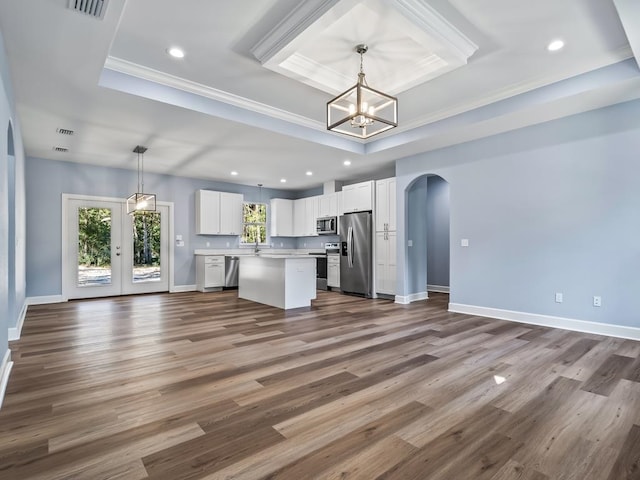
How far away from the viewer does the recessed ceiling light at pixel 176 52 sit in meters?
3.22

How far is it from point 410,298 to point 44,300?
6897 mm

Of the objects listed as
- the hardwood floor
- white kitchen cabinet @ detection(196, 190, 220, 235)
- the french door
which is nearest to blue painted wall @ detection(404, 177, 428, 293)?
the hardwood floor

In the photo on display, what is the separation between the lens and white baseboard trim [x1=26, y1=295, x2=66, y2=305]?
6132 millimetres

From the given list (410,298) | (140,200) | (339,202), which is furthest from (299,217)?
(140,200)

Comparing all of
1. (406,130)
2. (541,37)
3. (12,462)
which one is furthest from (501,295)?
(12,462)

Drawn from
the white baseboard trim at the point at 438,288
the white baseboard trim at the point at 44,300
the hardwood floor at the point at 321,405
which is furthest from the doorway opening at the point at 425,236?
the white baseboard trim at the point at 44,300

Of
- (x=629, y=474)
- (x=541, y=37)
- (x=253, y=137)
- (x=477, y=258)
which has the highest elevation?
(x=541, y=37)

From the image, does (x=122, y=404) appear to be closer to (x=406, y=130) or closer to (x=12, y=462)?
(x=12, y=462)

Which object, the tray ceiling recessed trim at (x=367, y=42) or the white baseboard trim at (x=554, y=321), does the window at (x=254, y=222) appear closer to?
the white baseboard trim at (x=554, y=321)

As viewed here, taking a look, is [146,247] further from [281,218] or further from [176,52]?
[176,52]

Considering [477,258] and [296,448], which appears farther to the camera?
[477,258]

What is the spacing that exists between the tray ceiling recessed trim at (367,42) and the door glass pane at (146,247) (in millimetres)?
5504

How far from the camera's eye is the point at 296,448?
1774 millimetres

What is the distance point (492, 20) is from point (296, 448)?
3557 mm
